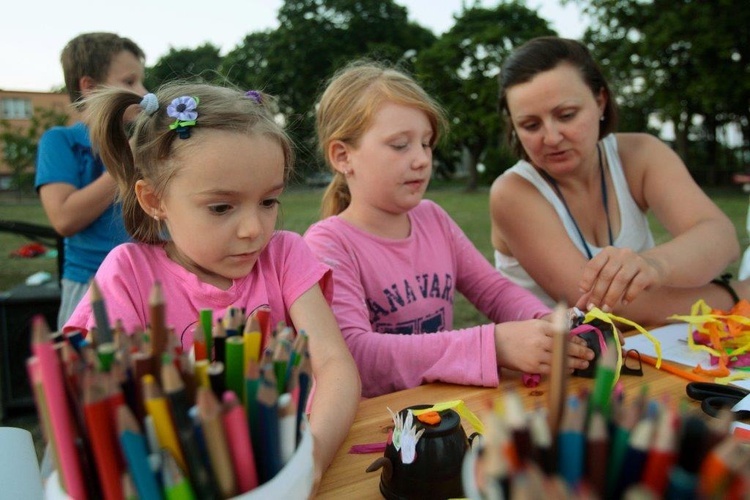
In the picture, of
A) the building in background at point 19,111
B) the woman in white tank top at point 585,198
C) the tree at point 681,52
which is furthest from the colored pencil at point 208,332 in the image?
the building in background at point 19,111

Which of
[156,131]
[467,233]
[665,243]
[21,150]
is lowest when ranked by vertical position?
[467,233]

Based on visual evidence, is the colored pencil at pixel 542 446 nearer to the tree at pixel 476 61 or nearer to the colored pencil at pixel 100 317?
the colored pencil at pixel 100 317

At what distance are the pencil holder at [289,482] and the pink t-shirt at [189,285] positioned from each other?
0.69 metres

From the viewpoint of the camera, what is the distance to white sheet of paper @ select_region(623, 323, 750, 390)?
53.6 inches

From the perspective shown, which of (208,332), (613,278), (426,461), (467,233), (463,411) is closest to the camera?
(208,332)

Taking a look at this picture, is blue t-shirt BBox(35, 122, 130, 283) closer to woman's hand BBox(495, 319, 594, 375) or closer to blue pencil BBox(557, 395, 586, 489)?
woman's hand BBox(495, 319, 594, 375)

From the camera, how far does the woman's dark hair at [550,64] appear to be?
2.01 metres

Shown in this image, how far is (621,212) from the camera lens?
2.17m

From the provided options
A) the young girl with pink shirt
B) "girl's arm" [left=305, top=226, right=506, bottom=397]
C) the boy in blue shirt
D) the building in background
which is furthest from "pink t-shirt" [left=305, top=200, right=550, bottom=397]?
the building in background

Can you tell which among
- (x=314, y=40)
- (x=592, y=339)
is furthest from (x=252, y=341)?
(x=314, y=40)

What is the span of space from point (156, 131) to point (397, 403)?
0.75 m

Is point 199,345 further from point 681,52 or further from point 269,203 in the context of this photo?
point 681,52

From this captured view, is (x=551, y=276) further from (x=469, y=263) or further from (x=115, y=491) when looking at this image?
(x=115, y=491)

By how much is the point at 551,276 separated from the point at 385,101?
0.78 meters
